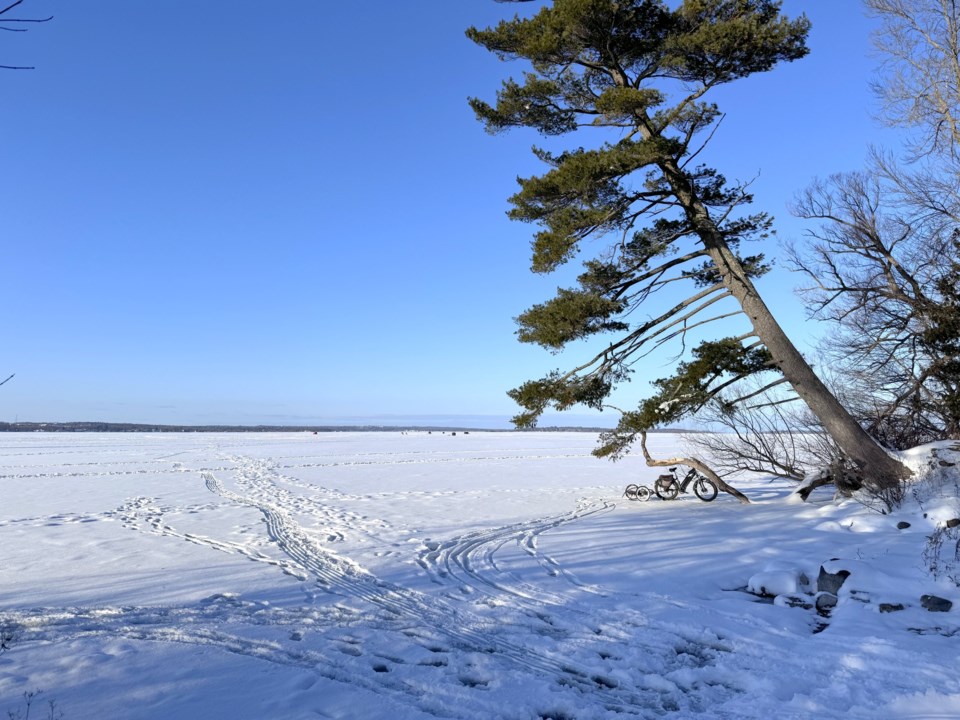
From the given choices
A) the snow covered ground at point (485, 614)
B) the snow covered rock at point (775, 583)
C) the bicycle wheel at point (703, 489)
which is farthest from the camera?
the bicycle wheel at point (703, 489)

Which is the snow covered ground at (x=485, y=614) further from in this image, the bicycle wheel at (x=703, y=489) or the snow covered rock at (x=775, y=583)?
the bicycle wheel at (x=703, y=489)

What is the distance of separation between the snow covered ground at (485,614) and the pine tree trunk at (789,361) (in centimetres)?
81

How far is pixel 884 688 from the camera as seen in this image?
418 centimetres

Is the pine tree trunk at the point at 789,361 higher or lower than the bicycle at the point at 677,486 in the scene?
higher

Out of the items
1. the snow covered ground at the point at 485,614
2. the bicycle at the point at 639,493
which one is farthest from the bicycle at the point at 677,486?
the snow covered ground at the point at 485,614

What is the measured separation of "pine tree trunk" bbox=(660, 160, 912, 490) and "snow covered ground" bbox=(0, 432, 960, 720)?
32.0 inches

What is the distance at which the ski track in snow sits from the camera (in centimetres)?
435

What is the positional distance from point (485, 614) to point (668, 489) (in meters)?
10.1

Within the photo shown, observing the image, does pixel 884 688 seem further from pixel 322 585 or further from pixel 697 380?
pixel 697 380

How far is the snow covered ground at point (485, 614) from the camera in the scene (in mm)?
4094

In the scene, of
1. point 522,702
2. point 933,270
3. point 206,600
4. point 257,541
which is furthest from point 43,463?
point 933,270

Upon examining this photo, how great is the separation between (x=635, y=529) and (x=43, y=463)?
29388 millimetres

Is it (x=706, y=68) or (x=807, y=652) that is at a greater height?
(x=706, y=68)

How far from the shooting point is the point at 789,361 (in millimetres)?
10992
